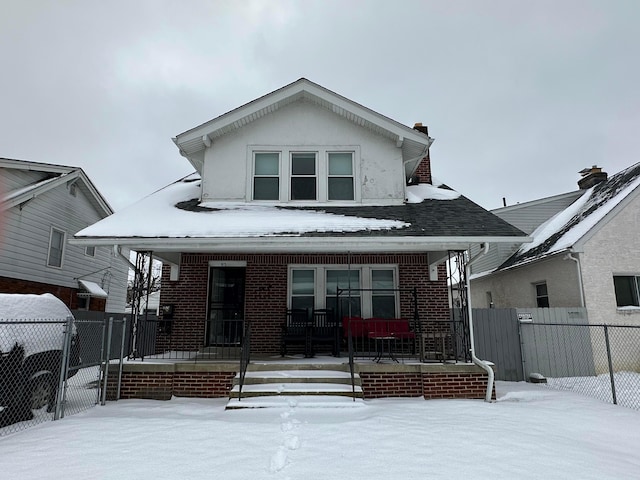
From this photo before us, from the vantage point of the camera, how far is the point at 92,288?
1666 cm

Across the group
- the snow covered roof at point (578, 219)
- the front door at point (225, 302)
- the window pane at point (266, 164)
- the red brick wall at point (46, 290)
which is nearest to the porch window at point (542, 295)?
the snow covered roof at point (578, 219)

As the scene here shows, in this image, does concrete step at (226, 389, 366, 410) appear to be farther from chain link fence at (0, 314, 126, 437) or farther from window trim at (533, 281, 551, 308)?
window trim at (533, 281, 551, 308)

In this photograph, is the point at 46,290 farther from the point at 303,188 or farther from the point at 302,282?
the point at 303,188

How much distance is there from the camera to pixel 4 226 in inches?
514

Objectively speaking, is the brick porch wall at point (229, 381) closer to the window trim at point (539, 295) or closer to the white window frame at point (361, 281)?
the white window frame at point (361, 281)

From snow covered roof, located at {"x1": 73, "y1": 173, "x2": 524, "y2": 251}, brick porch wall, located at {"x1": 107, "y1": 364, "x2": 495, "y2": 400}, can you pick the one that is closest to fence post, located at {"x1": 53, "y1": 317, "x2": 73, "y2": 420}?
brick porch wall, located at {"x1": 107, "y1": 364, "x2": 495, "y2": 400}

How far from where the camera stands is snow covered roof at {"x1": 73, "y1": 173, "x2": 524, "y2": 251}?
24.9ft

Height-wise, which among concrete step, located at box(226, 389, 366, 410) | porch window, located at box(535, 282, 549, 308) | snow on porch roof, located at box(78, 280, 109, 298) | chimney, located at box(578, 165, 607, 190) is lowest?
Answer: concrete step, located at box(226, 389, 366, 410)

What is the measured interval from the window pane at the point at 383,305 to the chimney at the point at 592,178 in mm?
11466

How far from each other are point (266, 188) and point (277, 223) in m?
1.97

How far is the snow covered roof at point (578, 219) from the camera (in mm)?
11859

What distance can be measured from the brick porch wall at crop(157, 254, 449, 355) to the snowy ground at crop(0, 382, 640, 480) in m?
3.36

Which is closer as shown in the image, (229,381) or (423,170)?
(229,381)

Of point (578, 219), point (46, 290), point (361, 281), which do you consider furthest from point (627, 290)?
point (46, 290)
